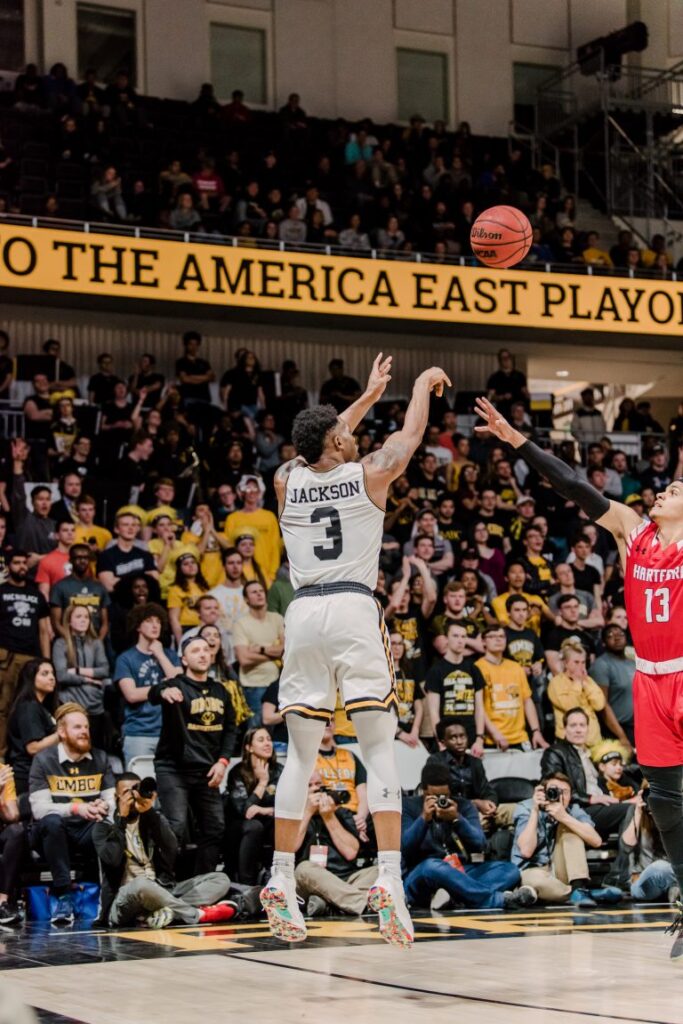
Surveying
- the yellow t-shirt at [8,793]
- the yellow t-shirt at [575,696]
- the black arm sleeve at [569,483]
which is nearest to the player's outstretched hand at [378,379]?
the black arm sleeve at [569,483]

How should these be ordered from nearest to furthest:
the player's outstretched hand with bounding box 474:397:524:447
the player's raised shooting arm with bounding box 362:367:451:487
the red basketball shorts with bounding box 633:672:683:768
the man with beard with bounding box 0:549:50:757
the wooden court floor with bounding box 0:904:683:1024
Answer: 1. the wooden court floor with bounding box 0:904:683:1024
2. the player's raised shooting arm with bounding box 362:367:451:487
3. the red basketball shorts with bounding box 633:672:683:768
4. the player's outstretched hand with bounding box 474:397:524:447
5. the man with beard with bounding box 0:549:50:757

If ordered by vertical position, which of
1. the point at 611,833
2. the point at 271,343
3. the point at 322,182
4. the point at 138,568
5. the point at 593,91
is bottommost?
the point at 611,833

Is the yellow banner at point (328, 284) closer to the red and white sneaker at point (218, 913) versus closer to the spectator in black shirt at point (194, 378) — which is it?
the spectator in black shirt at point (194, 378)

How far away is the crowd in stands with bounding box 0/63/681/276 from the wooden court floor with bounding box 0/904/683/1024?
11.8 meters

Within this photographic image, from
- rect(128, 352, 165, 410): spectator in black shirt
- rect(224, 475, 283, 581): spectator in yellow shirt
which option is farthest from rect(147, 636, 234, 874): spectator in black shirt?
rect(128, 352, 165, 410): spectator in black shirt

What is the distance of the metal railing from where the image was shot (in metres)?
17.4

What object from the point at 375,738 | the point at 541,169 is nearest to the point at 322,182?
the point at 541,169

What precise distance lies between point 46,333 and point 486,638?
35.1 feet

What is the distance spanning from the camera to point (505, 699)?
1258 cm

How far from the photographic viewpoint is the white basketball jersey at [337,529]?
6.56 metres

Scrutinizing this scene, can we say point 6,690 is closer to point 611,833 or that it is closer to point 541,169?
point 611,833

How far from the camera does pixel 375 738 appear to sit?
642 centimetres

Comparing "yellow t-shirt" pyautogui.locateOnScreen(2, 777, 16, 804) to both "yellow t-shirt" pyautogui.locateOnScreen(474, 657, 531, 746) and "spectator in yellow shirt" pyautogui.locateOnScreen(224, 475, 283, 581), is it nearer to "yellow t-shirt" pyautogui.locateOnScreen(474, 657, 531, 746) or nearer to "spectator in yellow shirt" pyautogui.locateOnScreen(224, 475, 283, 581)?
"yellow t-shirt" pyautogui.locateOnScreen(474, 657, 531, 746)

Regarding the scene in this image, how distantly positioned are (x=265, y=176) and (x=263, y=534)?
8.19 metres
